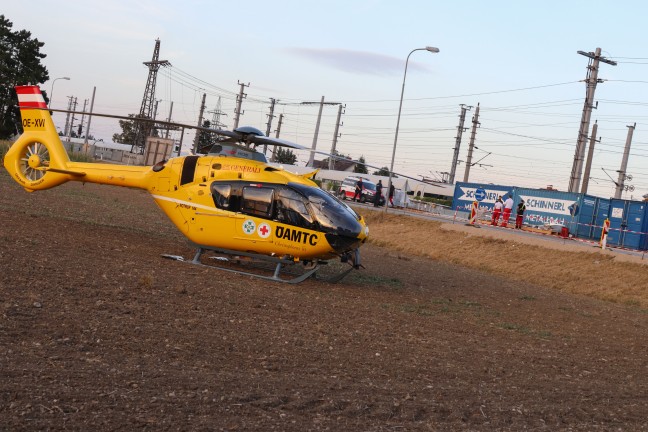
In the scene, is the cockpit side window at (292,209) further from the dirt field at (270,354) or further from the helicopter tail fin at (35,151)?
the helicopter tail fin at (35,151)

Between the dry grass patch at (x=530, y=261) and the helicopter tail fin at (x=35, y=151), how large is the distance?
707 inches

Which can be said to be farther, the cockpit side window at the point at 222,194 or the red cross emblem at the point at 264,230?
the cockpit side window at the point at 222,194

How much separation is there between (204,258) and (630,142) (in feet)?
155

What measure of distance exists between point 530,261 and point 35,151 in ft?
66.0

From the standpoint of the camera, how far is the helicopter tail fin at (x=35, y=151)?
20750mm

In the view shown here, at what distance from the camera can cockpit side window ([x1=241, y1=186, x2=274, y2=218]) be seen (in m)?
17.2

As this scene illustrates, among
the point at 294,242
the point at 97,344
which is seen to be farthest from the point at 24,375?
the point at 294,242

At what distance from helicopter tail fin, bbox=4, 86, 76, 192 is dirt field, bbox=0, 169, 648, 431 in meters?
1.84

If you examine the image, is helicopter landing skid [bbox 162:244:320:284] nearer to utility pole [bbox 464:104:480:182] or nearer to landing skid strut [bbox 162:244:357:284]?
landing skid strut [bbox 162:244:357:284]

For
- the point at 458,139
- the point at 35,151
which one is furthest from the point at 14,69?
the point at 35,151

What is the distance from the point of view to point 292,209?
55.8ft

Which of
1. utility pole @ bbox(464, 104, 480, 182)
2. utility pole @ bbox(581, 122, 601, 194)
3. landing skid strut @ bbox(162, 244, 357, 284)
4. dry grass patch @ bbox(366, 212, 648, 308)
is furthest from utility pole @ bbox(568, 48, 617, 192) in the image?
utility pole @ bbox(464, 104, 480, 182)

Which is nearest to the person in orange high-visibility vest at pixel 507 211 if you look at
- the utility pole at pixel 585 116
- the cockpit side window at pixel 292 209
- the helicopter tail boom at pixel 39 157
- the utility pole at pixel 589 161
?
the utility pole at pixel 585 116

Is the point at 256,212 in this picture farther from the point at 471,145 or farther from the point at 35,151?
the point at 471,145
